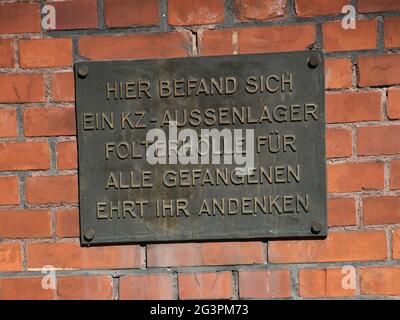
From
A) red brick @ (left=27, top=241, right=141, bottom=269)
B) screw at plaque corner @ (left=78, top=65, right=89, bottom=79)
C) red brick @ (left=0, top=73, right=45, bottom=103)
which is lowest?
red brick @ (left=27, top=241, right=141, bottom=269)

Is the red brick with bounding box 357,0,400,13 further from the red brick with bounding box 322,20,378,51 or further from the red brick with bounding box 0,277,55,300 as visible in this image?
the red brick with bounding box 0,277,55,300

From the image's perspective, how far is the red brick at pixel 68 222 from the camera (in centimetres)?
185

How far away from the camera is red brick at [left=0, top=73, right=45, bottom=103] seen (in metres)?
1.84

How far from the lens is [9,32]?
1.84 m

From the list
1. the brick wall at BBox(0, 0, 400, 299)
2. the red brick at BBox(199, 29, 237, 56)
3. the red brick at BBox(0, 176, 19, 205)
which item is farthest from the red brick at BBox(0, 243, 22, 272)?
the red brick at BBox(199, 29, 237, 56)

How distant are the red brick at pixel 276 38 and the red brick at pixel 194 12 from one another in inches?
3.3

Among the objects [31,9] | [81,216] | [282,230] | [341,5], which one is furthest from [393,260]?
[31,9]

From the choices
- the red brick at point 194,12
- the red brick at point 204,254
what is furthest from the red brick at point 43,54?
the red brick at point 204,254

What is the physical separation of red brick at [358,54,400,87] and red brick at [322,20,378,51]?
37 mm

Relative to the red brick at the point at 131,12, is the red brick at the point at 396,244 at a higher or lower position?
lower

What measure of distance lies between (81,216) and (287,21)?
31.4 inches

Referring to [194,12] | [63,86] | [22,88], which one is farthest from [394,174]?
[22,88]

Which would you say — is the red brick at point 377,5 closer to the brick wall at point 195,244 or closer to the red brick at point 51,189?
the brick wall at point 195,244

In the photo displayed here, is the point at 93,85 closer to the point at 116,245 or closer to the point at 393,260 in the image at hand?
the point at 116,245
